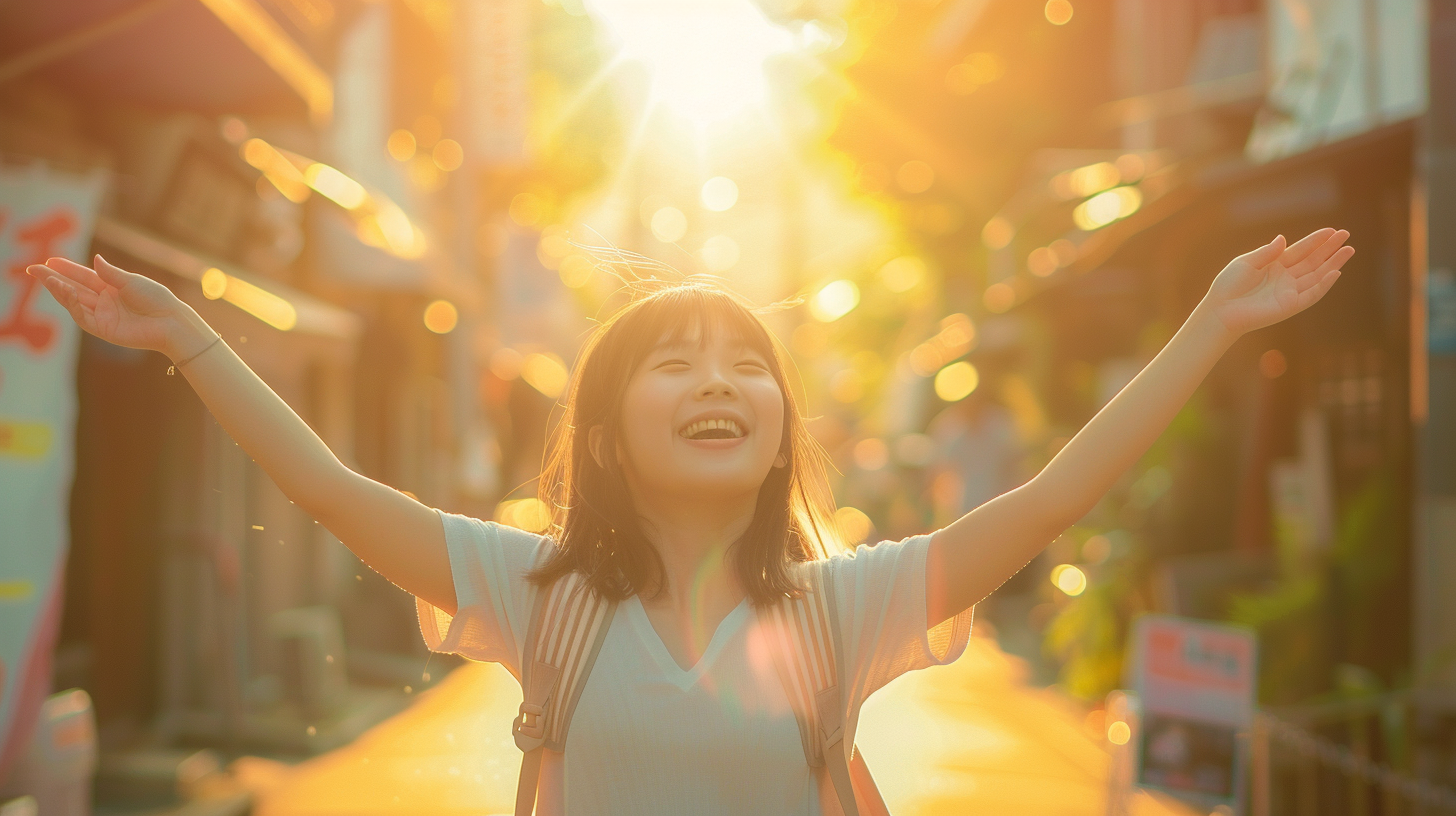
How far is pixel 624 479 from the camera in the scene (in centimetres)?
221

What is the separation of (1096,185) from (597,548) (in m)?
10.9

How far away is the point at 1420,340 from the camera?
541 cm

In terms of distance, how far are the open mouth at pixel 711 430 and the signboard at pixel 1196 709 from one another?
12.9ft

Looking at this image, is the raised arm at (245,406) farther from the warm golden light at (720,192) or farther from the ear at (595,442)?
the warm golden light at (720,192)

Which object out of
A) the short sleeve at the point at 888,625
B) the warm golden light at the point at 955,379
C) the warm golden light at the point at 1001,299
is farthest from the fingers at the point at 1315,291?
the warm golden light at the point at 955,379

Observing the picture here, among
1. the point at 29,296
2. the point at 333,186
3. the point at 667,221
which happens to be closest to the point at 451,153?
the point at 333,186

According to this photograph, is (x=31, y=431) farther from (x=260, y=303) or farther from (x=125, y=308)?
(x=125, y=308)

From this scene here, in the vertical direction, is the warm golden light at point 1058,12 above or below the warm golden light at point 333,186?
above

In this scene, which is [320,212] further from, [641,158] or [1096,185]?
[641,158]

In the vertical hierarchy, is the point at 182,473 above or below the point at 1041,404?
below

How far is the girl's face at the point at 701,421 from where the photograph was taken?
6.68 ft

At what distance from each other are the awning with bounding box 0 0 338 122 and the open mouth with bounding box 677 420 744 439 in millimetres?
5093

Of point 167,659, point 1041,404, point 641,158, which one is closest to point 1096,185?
point 1041,404

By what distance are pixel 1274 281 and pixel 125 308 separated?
190 centimetres
